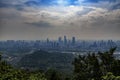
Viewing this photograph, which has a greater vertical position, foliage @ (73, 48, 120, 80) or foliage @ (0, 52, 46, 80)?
foliage @ (0, 52, 46, 80)

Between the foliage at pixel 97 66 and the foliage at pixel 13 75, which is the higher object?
the foliage at pixel 13 75

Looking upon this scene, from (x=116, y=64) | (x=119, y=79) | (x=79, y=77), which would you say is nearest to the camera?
(x=119, y=79)

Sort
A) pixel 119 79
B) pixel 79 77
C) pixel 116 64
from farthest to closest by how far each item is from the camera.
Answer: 1. pixel 79 77
2. pixel 116 64
3. pixel 119 79

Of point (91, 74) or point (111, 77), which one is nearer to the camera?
point (111, 77)

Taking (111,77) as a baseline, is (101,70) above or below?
below

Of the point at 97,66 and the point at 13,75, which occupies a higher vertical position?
the point at 13,75

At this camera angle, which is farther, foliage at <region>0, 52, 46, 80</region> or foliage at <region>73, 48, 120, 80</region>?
foliage at <region>73, 48, 120, 80</region>

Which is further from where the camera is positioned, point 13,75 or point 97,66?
point 97,66

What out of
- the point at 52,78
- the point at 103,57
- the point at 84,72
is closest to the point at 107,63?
the point at 103,57

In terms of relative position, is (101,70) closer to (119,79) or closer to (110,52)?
(110,52)

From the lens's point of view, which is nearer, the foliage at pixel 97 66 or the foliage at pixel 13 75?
the foliage at pixel 13 75

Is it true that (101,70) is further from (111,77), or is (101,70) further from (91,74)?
(111,77)
